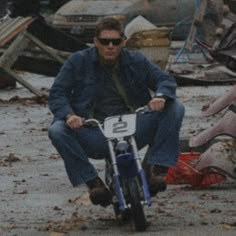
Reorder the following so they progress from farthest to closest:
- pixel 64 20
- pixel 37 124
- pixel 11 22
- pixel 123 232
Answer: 1. pixel 64 20
2. pixel 11 22
3. pixel 37 124
4. pixel 123 232

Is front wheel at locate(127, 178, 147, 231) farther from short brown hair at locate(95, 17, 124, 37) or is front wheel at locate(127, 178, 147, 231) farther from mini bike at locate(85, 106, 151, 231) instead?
short brown hair at locate(95, 17, 124, 37)

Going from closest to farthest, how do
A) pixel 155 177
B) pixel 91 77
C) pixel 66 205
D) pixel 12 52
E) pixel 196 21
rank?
pixel 155 177
pixel 91 77
pixel 66 205
pixel 12 52
pixel 196 21

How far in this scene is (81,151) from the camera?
9336 mm

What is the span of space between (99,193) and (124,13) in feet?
65.6

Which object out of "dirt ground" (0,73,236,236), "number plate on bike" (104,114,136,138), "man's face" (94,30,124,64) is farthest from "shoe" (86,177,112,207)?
"man's face" (94,30,124,64)

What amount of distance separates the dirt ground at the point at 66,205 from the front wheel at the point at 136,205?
82 millimetres

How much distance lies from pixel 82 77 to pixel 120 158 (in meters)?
0.89

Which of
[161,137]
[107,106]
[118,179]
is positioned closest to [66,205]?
[107,106]

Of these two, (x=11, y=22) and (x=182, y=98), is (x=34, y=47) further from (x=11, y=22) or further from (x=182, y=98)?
(x=182, y=98)

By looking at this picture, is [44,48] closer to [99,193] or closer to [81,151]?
[81,151]

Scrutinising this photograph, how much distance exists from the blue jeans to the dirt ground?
0.43 m

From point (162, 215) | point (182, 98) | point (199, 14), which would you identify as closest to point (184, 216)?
point (162, 215)

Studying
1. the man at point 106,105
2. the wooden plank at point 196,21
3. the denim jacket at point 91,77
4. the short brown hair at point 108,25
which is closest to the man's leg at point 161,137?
the man at point 106,105

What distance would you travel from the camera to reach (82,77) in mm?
9633
